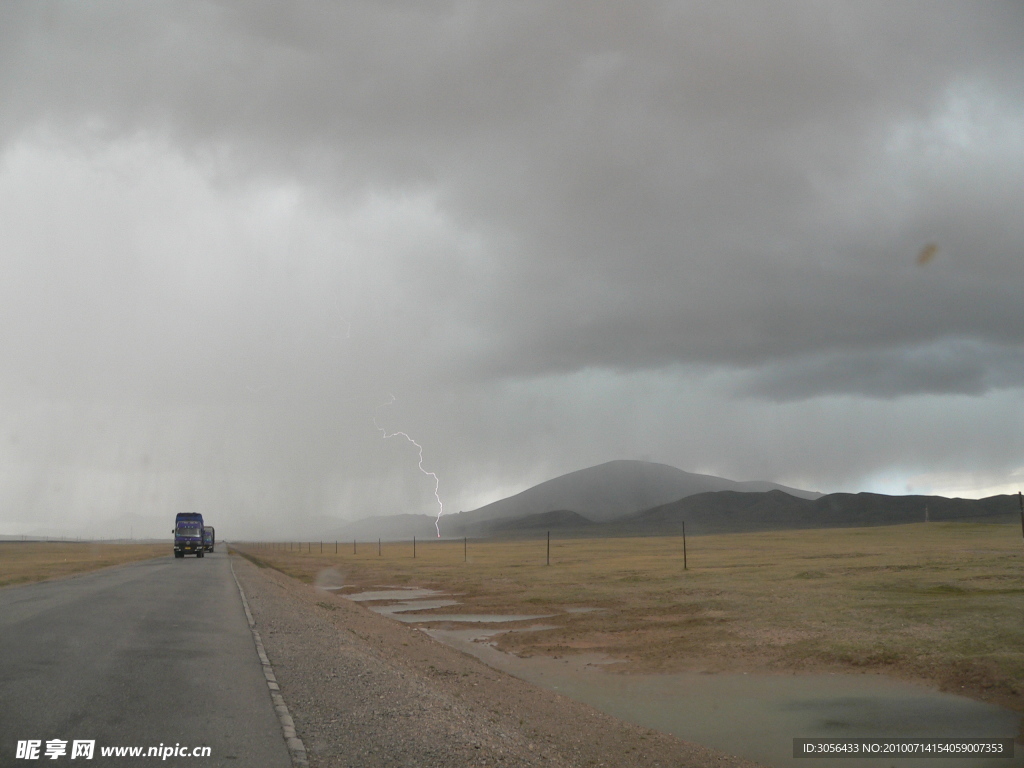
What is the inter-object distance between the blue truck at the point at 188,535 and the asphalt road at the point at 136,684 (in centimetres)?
6934

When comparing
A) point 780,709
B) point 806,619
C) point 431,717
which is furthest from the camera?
point 806,619

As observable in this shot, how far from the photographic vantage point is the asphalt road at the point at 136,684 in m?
9.66

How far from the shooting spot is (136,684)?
42.1 feet

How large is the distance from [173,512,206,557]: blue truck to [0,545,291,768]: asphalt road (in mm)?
69341

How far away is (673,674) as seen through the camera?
21750mm

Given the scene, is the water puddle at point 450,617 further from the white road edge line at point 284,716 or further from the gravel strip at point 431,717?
the white road edge line at point 284,716

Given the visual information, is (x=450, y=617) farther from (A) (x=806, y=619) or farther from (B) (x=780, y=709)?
(B) (x=780, y=709)

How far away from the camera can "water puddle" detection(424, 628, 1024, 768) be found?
14930mm

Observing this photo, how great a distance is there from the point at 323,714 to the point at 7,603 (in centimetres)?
2224

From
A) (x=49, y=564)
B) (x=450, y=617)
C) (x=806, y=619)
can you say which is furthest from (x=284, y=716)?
(x=49, y=564)

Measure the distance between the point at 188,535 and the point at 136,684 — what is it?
8540 centimetres

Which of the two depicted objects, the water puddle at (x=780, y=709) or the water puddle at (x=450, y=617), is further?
the water puddle at (x=450, y=617)

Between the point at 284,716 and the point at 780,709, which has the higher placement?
the point at 284,716

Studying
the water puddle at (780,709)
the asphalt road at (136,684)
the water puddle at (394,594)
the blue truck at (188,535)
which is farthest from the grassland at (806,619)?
the blue truck at (188,535)
